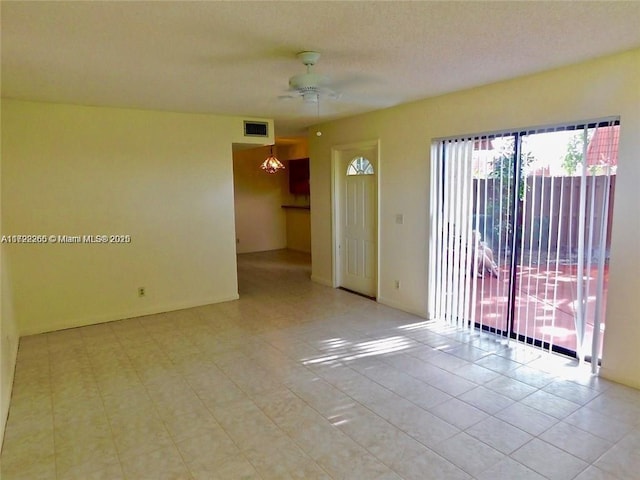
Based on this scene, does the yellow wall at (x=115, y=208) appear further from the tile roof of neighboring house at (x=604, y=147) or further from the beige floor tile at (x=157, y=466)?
the tile roof of neighboring house at (x=604, y=147)

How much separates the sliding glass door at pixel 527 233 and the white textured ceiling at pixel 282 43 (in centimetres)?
66

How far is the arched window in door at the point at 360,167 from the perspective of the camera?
5.45 m

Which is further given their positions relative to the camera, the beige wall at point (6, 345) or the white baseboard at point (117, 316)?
the white baseboard at point (117, 316)

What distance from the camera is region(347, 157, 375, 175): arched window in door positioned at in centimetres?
545

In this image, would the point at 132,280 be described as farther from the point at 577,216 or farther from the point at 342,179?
the point at 577,216

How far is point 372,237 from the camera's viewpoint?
218 inches

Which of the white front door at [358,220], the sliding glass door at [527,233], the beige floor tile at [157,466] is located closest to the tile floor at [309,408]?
the beige floor tile at [157,466]

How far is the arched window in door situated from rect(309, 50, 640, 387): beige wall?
28cm

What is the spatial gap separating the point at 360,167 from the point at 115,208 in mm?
3115

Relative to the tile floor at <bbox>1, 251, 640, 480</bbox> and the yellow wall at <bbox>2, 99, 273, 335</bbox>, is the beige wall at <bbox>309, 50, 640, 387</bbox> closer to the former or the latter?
the tile floor at <bbox>1, 251, 640, 480</bbox>

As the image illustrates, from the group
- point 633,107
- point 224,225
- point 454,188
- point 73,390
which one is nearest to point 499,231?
point 454,188

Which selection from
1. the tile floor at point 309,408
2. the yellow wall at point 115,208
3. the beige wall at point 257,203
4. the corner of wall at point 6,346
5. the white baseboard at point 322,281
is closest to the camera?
the tile floor at point 309,408

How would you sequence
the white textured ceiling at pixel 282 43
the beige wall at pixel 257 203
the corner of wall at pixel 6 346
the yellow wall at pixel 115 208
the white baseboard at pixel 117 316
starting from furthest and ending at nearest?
the beige wall at pixel 257 203 < the white baseboard at pixel 117 316 < the yellow wall at pixel 115 208 < the corner of wall at pixel 6 346 < the white textured ceiling at pixel 282 43

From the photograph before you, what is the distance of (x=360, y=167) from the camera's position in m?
5.59
